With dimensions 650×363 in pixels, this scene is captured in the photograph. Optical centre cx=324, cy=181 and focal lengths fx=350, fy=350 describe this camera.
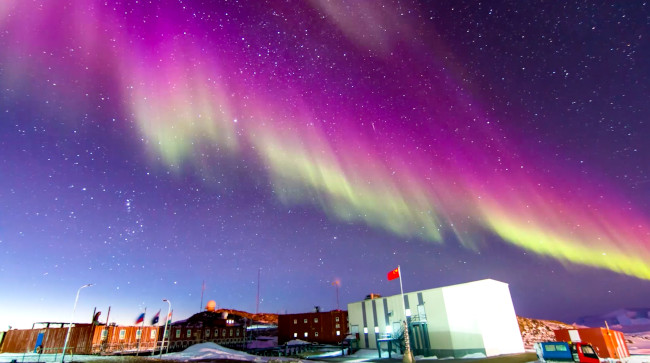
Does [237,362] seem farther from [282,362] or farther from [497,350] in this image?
[497,350]

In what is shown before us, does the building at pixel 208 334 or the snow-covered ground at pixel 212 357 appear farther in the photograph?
the building at pixel 208 334

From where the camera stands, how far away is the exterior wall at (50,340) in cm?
5500

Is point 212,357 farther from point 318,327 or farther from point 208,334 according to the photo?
point 318,327

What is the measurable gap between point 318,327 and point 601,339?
51737mm

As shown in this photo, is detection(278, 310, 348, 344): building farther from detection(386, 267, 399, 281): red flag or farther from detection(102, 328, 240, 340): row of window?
detection(386, 267, 399, 281): red flag

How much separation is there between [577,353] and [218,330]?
69.5 metres

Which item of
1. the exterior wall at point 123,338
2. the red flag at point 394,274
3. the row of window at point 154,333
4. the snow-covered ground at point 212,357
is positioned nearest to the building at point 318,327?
the row of window at point 154,333

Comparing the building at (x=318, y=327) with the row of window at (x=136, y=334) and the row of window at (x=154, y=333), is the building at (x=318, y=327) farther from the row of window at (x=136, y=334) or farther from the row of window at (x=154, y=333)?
the row of window at (x=136, y=334)

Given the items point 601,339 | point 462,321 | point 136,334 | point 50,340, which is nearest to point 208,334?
point 136,334

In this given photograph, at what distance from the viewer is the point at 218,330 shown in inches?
3137

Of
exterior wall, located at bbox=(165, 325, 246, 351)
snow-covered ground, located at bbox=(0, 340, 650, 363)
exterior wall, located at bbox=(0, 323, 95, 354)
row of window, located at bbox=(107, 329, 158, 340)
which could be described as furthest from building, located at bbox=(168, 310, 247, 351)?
snow-covered ground, located at bbox=(0, 340, 650, 363)

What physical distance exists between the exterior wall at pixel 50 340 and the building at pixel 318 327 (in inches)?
1555

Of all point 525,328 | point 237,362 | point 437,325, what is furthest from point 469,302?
point 525,328

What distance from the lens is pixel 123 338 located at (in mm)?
62062
